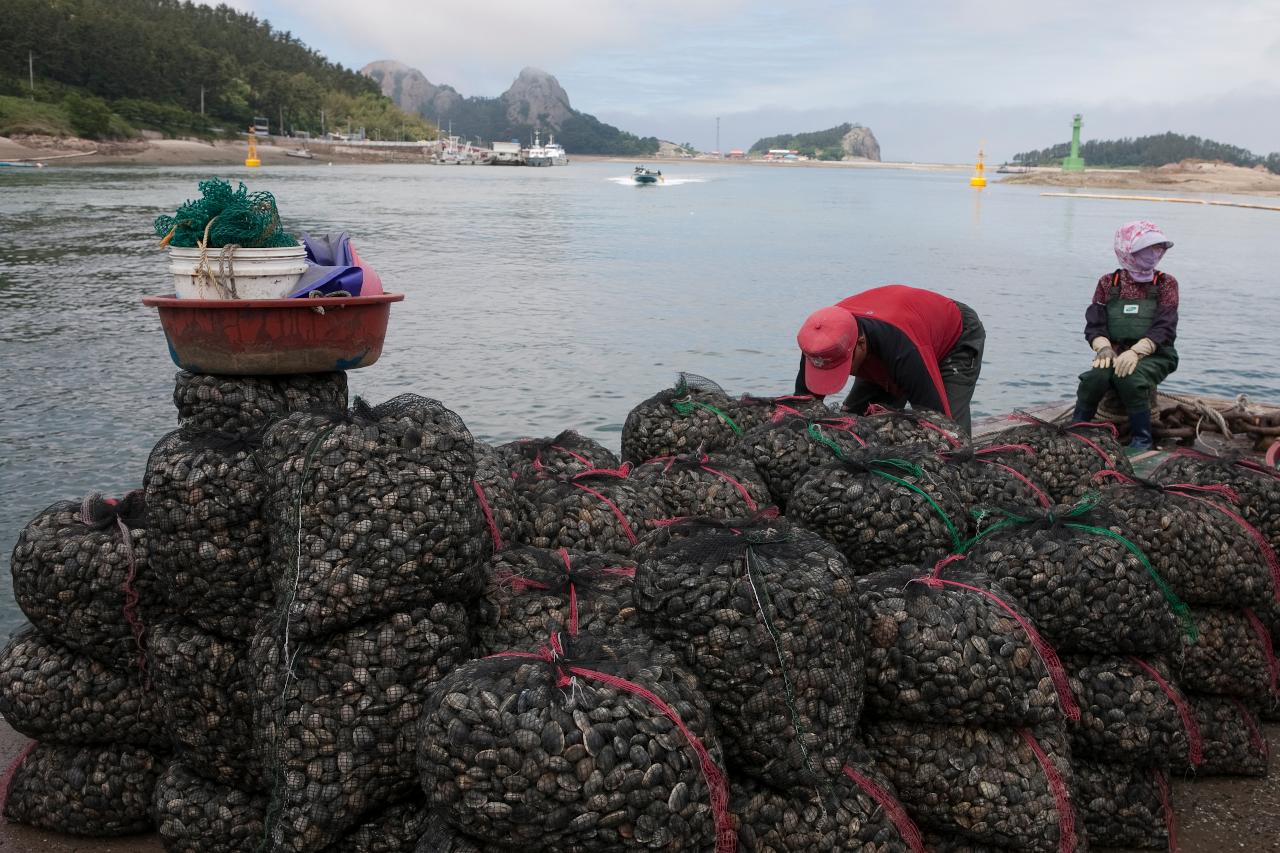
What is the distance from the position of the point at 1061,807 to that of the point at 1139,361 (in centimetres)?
504

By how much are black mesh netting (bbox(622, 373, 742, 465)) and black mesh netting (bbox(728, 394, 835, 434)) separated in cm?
6

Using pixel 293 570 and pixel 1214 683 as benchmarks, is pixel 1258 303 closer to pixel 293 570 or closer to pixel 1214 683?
pixel 1214 683

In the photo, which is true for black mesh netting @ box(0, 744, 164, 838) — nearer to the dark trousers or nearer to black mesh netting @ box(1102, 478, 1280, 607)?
black mesh netting @ box(1102, 478, 1280, 607)

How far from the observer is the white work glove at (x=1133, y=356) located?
736 cm

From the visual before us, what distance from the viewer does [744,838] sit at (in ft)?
9.25

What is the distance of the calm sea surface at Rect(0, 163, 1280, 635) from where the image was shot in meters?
10.5

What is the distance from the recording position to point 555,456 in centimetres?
448

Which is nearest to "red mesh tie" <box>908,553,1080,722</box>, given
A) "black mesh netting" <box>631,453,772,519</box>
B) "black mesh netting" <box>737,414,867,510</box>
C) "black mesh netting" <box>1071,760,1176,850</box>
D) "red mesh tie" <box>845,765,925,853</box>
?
"black mesh netting" <box>1071,760,1176,850</box>

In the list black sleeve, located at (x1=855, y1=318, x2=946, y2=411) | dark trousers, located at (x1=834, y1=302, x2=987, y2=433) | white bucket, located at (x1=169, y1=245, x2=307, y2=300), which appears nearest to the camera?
white bucket, located at (x1=169, y1=245, x2=307, y2=300)

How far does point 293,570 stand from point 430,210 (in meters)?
42.0

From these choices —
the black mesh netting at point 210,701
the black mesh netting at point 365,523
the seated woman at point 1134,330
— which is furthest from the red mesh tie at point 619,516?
the seated woman at point 1134,330

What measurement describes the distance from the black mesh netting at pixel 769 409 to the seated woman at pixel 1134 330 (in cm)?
308

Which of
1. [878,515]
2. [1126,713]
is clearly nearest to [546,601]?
[878,515]

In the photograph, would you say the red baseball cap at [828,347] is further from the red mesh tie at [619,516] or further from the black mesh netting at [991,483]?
the red mesh tie at [619,516]
